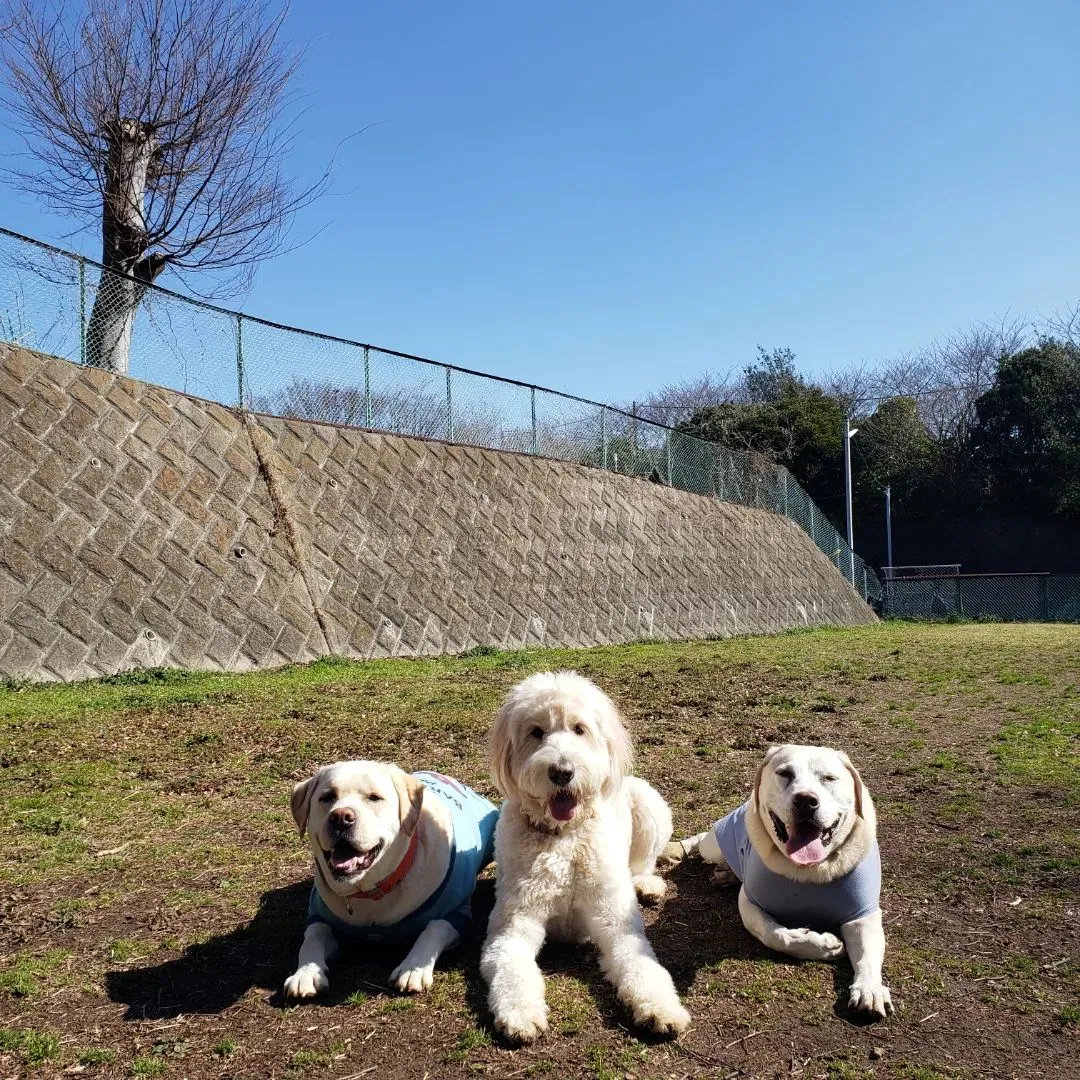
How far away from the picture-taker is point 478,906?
3.59 m

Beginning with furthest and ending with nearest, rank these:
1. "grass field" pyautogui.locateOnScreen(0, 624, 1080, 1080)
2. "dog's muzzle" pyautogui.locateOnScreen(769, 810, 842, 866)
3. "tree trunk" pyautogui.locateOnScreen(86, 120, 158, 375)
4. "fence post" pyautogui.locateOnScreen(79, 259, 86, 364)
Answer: "tree trunk" pyautogui.locateOnScreen(86, 120, 158, 375) < "fence post" pyautogui.locateOnScreen(79, 259, 86, 364) < "dog's muzzle" pyautogui.locateOnScreen(769, 810, 842, 866) < "grass field" pyautogui.locateOnScreen(0, 624, 1080, 1080)

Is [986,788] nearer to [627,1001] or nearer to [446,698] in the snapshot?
[627,1001]

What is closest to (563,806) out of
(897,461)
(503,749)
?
(503,749)

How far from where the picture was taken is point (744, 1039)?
98.5 inches

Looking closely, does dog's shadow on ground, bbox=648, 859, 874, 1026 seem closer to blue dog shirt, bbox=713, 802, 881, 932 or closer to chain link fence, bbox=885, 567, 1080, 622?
blue dog shirt, bbox=713, 802, 881, 932

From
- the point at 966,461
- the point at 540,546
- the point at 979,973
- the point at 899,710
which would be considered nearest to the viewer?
the point at 979,973

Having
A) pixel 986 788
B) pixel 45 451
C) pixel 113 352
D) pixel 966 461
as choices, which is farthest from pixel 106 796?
pixel 966 461

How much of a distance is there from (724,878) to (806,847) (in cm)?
87

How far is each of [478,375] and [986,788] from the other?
11.8m

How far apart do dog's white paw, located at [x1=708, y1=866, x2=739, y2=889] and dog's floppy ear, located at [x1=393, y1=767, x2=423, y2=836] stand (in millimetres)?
1312

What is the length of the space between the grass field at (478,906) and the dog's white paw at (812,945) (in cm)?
4

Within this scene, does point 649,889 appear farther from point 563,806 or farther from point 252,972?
point 252,972

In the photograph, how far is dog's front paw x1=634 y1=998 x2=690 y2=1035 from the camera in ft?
8.19

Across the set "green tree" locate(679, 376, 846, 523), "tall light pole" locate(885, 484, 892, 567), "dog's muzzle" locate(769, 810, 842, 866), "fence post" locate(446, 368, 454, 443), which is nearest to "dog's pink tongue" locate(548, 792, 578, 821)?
"dog's muzzle" locate(769, 810, 842, 866)
